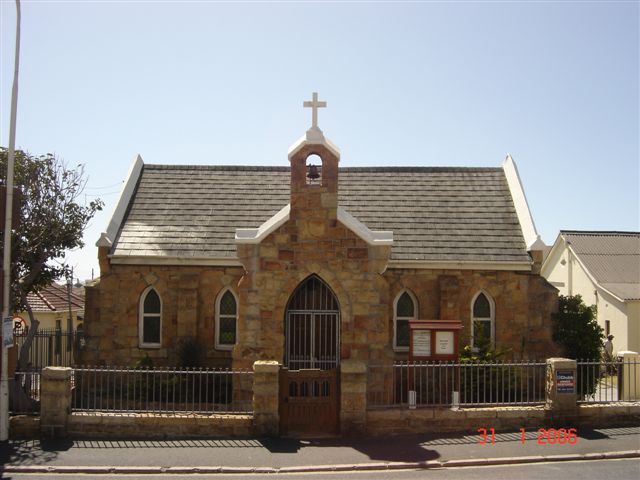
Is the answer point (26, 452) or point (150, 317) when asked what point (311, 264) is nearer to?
point (150, 317)

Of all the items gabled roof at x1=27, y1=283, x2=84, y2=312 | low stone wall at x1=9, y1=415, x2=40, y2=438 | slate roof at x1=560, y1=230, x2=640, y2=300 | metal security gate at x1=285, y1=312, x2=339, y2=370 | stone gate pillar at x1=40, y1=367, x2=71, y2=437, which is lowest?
low stone wall at x1=9, y1=415, x2=40, y2=438

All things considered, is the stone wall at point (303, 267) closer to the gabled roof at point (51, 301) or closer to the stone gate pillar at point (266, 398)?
the stone gate pillar at point (266, 398)

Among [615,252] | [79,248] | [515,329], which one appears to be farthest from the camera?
[615,252]

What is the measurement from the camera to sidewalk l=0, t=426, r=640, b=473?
36.9ft

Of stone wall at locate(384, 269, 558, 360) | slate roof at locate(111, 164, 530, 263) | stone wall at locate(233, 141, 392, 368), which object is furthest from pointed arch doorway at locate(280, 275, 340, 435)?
slate roof at locate(111, 164, 530, 263)

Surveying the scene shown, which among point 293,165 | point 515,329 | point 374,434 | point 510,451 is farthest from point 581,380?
point 293,165

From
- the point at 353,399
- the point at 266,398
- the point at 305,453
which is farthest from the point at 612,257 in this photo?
the point at 305,453

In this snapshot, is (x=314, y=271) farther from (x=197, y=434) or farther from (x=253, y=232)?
(x=197, y=434)

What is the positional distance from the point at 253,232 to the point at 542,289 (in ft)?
29.8

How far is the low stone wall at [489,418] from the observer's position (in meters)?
13.0

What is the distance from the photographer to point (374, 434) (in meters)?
13.0

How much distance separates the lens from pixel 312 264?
1488 cm

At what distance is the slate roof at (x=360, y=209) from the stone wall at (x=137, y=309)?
64 centimetres

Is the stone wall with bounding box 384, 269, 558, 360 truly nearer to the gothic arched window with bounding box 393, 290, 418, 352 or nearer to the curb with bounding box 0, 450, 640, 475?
the gothic arched window with bounding box 393, 290, 418, 352
